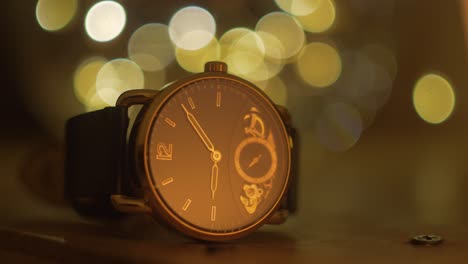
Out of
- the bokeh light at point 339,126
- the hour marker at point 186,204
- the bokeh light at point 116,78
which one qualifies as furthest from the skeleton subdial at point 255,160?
the bokeh light at point 339,126

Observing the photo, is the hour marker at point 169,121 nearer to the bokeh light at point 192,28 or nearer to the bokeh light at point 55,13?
the bokeh light at point 55,13

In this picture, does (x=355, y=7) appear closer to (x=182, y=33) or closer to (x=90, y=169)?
(x=182, y=33)

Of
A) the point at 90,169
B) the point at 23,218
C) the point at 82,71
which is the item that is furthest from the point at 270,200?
the point at 82,71

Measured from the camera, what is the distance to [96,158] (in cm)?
90

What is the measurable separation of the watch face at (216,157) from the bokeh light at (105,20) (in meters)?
0.74

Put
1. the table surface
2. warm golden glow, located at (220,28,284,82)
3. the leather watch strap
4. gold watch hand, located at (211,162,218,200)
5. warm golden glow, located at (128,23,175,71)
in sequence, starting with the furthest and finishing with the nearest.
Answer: warm golden glow, located at (220,28,284,82)
warm golden glow, located at (128,23,175,71)
the leather watch strap
gold watch hand, located at (211,162,218,200)
the table surface

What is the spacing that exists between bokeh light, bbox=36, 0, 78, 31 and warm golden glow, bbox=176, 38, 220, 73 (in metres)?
0.37

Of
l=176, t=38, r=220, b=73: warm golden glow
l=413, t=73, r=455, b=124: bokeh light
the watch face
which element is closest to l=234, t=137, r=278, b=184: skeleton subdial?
the watch face

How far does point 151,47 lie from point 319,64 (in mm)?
633

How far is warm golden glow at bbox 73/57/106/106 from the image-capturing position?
1.37 meters

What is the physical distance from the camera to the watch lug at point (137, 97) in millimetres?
809

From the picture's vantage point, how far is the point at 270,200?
825mm

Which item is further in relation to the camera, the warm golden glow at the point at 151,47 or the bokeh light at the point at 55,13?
the warm golden glow at the point at 151,47

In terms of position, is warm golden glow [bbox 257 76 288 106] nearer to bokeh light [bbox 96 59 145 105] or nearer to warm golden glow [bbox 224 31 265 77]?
warm golden glow [bbox 224 31 265 77]
